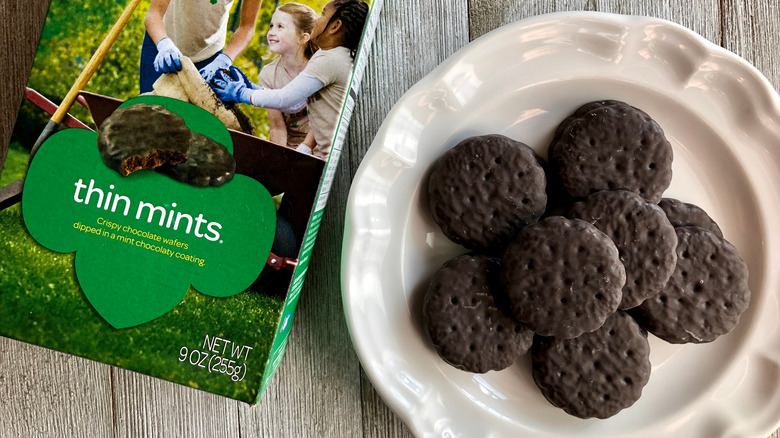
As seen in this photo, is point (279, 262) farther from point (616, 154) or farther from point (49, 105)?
point (616, 154)

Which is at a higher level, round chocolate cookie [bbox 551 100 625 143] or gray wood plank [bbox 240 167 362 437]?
round chocolate cookie [bbox 551 100 625 143]

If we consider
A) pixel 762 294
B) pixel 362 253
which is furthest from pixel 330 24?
pixel 762 294

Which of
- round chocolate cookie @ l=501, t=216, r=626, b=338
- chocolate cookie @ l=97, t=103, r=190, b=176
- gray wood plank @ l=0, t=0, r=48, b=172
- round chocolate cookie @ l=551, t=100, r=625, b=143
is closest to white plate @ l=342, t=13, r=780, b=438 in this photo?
round chocolate cookie @ l=551, t=100, r=625, b=143

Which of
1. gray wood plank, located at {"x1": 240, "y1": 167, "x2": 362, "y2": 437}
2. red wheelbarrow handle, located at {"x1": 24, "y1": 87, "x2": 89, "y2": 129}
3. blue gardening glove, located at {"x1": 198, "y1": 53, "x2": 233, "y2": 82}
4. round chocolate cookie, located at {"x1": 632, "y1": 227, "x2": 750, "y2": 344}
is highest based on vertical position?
blue gardening glove, located at {"x1": 198, "y1": 53, "x2": 233, "y2": 82}

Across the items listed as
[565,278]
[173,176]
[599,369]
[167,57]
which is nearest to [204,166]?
[173,176]

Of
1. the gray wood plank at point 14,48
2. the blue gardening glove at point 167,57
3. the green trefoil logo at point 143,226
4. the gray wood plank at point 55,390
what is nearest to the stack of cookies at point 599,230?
the green trefoil logo at point 143,226

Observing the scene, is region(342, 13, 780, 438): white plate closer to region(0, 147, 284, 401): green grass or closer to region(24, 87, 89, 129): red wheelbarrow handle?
region(0, 147, 284, 401): green grass
